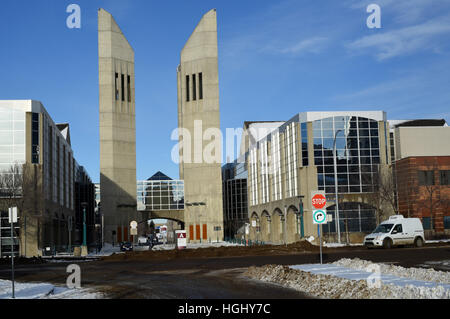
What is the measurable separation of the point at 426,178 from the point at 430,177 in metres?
0.42

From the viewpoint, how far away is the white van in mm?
38812

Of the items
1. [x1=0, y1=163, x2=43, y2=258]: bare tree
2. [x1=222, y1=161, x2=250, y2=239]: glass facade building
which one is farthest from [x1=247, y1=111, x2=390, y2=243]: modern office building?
[x1=222, y1=161, x2=250, y2=239]: glass facade building

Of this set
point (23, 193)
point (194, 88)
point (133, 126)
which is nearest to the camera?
point (23, 193)

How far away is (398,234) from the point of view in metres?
39.0

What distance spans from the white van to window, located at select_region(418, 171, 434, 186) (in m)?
22.6

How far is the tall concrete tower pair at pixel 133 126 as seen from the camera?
82.8 metres

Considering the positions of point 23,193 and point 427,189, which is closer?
point 23,193

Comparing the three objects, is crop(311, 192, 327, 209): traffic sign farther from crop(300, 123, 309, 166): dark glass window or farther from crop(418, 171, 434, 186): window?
crop(300, 123, 309, 166): dark glass window

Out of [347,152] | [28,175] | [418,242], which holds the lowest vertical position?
[418,242]

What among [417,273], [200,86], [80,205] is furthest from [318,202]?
[80,205]

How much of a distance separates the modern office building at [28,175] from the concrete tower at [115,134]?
17543 millimetres

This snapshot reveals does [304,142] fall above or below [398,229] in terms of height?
above

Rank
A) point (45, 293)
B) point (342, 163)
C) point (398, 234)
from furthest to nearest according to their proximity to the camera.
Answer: point (342, 163)
point (398, 234)
point (45, 293)

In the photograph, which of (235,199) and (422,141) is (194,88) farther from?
(422,141)
